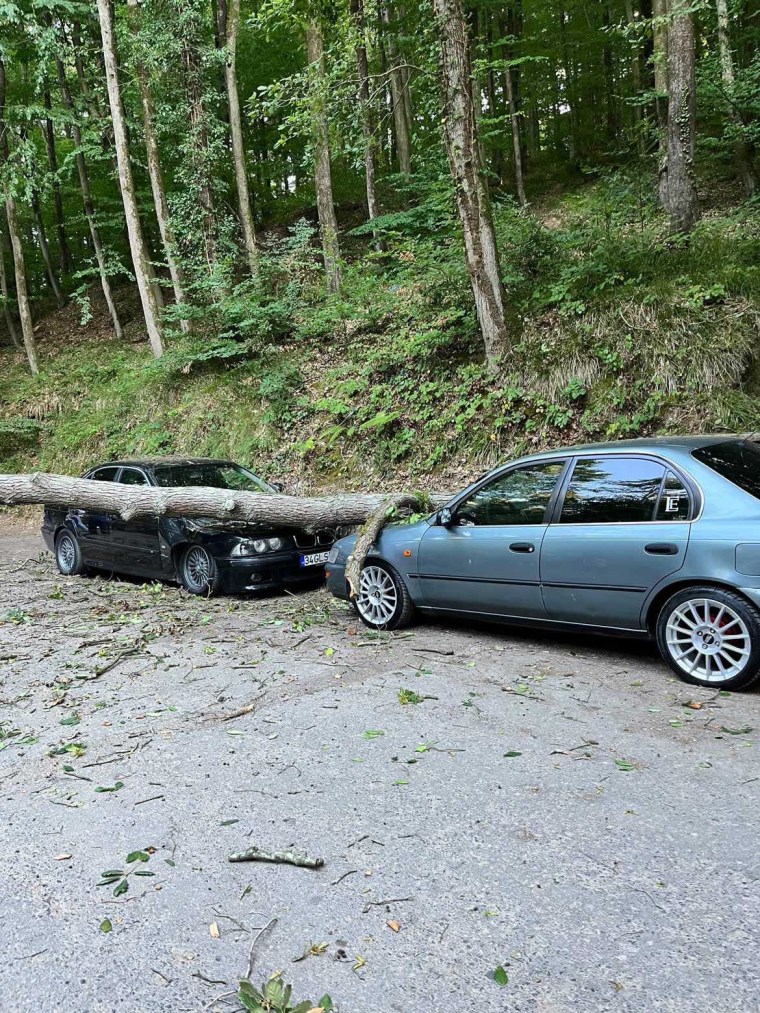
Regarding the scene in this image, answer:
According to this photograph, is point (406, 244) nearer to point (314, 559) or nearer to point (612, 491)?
point (314, 559)

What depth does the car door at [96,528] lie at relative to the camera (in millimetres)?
9727

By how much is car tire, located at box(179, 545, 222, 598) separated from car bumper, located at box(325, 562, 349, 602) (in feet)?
5.94

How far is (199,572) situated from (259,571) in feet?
3.02

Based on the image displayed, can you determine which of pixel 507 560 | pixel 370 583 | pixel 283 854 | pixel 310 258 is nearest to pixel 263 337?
pixel 310 258

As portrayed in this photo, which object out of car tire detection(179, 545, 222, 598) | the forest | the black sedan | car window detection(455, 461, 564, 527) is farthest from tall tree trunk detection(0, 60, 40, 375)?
car window detection(455, 461, 564, 527)

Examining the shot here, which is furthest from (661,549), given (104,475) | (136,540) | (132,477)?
(104,475)

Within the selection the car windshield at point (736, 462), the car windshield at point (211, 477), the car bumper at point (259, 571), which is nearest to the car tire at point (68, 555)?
the car windshield at point (211, 477)

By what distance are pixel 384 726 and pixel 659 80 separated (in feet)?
50.9

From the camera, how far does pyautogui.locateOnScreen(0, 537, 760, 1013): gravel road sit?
7.21 ft

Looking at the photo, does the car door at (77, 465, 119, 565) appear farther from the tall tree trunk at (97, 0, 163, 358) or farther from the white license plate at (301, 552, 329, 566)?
the tall tree trunk at (97, 0, 163, 358)

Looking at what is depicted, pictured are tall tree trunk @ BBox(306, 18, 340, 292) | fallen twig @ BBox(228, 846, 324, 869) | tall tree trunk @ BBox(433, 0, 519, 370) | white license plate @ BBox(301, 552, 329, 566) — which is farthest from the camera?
tall tree trunk @ BBox(306, 18, 340, 292)

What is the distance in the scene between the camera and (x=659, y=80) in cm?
1416

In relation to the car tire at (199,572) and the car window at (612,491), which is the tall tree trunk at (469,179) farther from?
the car window at (612,491)

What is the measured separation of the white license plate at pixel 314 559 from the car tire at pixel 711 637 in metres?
4.59
